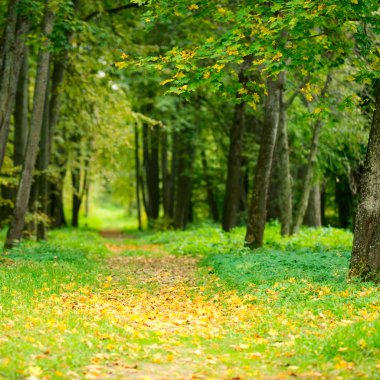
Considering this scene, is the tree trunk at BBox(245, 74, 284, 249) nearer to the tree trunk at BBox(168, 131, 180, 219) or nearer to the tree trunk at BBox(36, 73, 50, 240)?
the tree trunk at BBox(36, 73, 50, 240)

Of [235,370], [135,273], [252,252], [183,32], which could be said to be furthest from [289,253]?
[183,32]

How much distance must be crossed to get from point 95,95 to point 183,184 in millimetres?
10427

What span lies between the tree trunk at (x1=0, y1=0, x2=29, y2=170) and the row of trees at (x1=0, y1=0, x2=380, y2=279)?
36mm

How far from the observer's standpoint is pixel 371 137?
10578mm

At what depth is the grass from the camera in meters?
6.39

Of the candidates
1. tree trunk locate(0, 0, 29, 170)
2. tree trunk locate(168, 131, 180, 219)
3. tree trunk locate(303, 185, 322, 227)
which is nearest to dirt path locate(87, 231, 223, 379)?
tree trunk locate(0, 0, 29, 170)

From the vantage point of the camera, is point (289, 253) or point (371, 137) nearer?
point (371, 137)

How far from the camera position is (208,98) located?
1120 inches

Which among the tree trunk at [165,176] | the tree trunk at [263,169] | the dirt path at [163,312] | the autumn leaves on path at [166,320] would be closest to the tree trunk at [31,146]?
the dirt path at [163,312]

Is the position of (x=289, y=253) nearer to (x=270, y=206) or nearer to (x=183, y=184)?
(x=270, y=206)

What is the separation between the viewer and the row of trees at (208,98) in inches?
415

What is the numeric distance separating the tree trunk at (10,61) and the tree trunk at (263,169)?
6768 mm

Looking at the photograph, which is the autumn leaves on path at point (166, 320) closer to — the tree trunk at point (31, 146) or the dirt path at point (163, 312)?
the dirt path at point (163, 312)

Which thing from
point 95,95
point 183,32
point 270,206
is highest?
point 183,32
